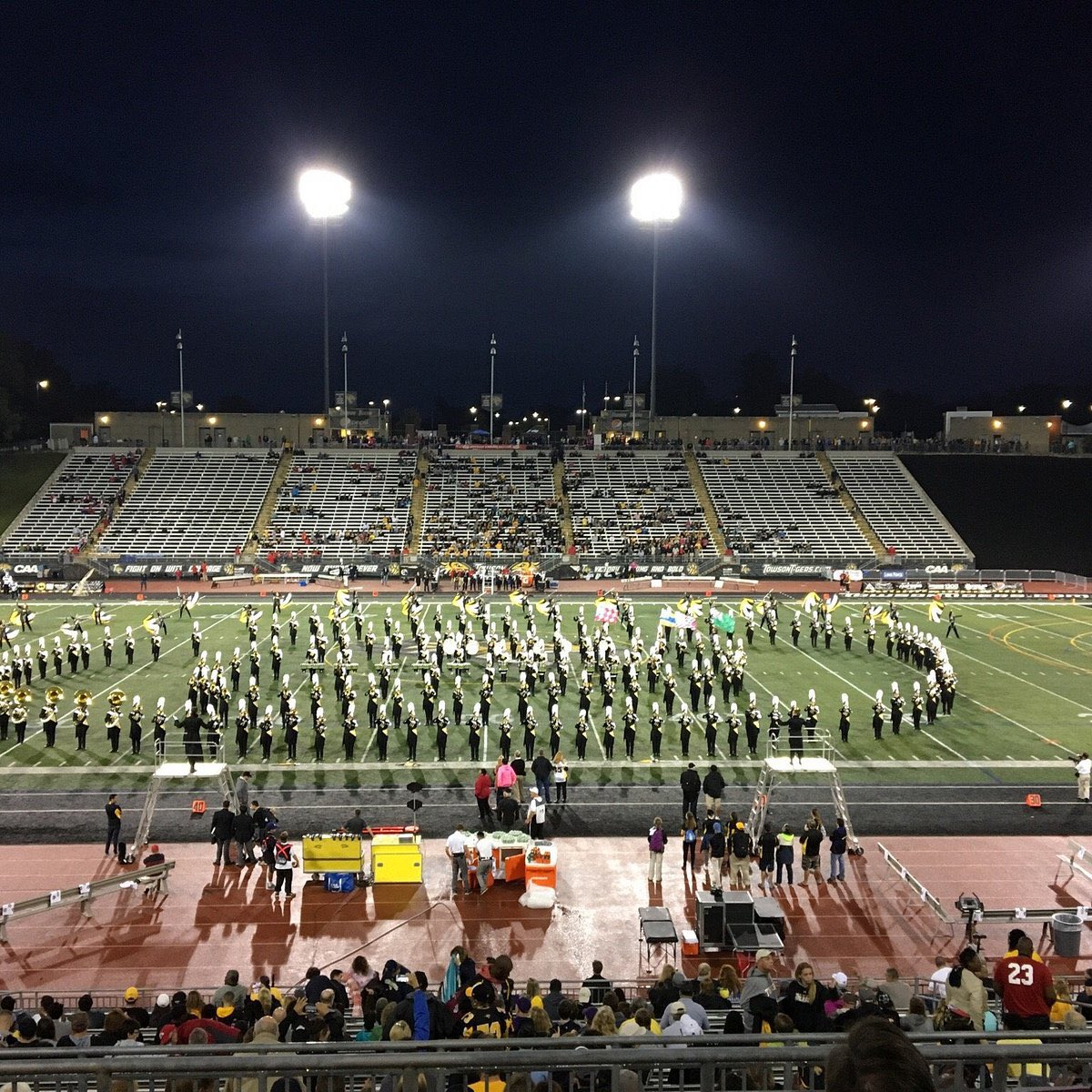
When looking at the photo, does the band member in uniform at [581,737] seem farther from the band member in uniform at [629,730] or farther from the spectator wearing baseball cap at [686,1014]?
the spectator wearing baseball cap at [686,1014]

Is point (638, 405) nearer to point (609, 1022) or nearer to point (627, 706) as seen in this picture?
point (627, 706)

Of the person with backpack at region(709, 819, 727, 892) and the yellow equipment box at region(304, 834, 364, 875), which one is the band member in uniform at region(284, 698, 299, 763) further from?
the person with backpack at region(709, 819, 727, 892)

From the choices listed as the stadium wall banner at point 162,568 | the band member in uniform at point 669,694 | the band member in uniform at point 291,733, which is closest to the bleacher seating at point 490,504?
the stadium wall banner at point 162,568

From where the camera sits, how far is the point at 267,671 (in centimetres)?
2398

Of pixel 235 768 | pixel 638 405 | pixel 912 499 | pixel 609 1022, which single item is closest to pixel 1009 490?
pixel 912 499

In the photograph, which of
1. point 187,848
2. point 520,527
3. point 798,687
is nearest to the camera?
point 187,848

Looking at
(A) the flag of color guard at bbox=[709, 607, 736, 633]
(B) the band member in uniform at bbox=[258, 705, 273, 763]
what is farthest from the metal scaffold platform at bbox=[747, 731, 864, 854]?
(A) the flag of color guard at bbox=[709, 607, 736, 633]

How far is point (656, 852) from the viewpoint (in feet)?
39.8

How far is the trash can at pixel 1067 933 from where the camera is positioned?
10.2 m

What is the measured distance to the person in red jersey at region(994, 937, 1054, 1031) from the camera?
20.3 feet

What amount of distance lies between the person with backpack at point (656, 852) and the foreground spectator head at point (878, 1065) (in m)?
10.6

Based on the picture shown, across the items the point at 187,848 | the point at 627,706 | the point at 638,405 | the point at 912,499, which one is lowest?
the point at 187,848

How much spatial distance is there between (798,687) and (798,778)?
6.55 m

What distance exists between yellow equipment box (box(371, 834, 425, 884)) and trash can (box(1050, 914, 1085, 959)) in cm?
718
